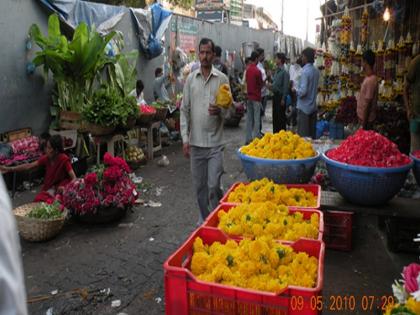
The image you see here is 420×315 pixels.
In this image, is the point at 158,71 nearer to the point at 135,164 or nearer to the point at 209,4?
the point at 135,164

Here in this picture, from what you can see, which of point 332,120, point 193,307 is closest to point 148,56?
point 332,120

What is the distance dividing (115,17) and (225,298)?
9.26 meters

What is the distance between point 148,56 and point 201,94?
7.95m

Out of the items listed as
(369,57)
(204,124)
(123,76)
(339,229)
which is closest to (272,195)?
(204,124)

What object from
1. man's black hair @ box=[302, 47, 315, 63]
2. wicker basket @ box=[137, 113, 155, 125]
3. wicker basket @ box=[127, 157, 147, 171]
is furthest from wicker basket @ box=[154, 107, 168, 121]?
man's black hair @ box=[302, 47, 315, 63]

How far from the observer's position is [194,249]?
2.58m

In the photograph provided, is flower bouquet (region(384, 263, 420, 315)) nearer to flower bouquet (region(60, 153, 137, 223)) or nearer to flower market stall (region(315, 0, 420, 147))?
flower bouquet (region(60, 153, 137, 223))

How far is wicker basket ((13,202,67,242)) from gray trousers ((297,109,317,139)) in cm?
526

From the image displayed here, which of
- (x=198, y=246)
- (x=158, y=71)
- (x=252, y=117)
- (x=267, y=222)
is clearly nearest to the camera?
(x=198, y=246)

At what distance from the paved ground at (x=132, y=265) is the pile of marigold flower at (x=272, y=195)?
0.91 m

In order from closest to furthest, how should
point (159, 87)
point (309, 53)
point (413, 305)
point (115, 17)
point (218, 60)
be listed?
point (413, 305) → point (309, 53) → point (115, 17) → point (159, 87) → point (218, 60)

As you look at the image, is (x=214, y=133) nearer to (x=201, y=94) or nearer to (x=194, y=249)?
(x=201, y=94)

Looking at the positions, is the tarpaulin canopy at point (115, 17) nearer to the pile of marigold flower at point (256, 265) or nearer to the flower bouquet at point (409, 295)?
the pile of marigold flower at point (256, 265)

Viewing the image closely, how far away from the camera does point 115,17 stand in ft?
32.9
